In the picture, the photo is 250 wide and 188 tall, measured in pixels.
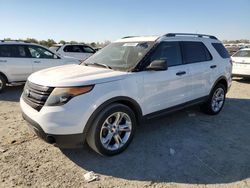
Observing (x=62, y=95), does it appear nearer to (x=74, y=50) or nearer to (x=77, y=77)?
(x=77, y=77)

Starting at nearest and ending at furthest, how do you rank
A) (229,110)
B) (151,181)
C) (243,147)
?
(151,181) < (243,147) < (229,110)

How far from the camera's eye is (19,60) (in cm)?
866

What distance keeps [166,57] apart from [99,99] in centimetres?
178

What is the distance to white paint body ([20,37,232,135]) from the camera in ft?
11.3

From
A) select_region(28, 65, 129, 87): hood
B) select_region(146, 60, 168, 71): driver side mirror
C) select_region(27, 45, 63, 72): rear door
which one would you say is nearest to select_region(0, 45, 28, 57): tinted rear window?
select_region(27, 45, 63, 72): rear door

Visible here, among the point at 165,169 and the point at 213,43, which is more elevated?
the point at 213,43

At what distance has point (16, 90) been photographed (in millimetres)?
8875

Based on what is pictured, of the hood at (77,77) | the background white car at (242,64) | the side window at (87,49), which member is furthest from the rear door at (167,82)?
the side window at (87,49)

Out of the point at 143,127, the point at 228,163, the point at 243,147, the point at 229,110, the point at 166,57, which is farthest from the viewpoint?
the point at 229,110

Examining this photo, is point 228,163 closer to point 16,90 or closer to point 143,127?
point 143,127

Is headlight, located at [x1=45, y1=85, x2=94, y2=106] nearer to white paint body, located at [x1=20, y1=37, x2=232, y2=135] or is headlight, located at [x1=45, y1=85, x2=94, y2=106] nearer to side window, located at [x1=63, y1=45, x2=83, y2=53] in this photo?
white paint body, located at [x1=20, y1=37, x2=232, y2=135]

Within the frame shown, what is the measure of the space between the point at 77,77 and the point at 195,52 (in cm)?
292

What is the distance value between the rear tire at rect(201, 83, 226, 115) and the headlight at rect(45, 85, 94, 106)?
3.61 meters

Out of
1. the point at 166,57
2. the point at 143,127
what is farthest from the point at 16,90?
the point at 166,57
